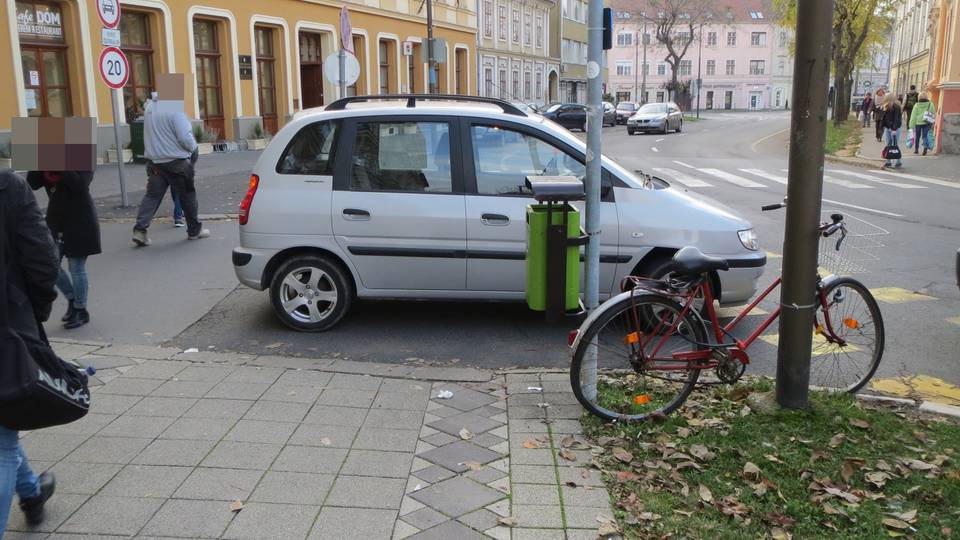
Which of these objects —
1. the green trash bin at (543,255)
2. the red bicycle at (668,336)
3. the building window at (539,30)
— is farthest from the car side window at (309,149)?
the building window at (539,30)

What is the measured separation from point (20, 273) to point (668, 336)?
329 centimetres

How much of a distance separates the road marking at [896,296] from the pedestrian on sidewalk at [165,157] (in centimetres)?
793

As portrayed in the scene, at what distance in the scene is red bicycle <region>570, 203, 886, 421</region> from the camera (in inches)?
185

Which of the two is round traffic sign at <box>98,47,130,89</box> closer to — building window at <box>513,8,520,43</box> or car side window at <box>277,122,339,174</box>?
car side window at <box>277,122,339,174</box>

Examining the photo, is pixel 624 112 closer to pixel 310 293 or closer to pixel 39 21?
pixel 39 21

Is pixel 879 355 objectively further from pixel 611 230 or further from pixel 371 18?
pixel 371 18

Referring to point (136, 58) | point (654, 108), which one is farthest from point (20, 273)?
point (654, 108)

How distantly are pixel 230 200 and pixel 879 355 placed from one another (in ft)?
37.7

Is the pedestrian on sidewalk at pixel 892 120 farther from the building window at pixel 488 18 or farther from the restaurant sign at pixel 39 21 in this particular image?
the building window at pixel 488 18

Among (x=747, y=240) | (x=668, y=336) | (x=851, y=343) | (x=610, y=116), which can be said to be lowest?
(x=851, y=343)

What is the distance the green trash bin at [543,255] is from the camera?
4941mm

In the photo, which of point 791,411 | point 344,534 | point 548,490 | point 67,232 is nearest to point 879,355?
point 791,411

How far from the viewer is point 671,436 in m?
4.54

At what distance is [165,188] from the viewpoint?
1035cm
